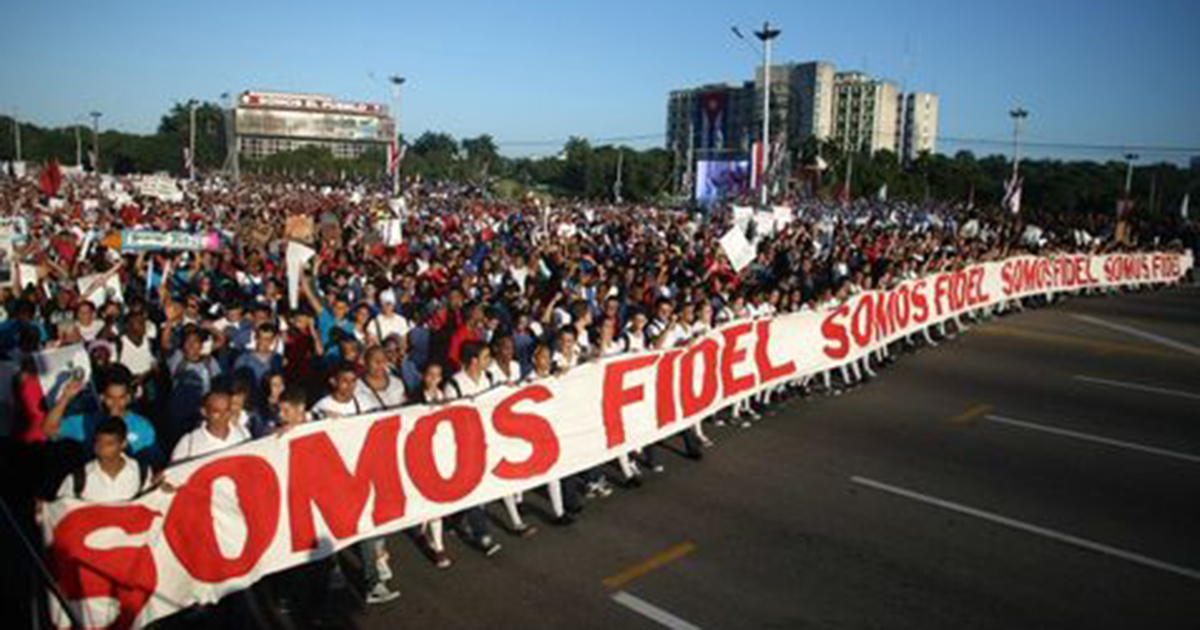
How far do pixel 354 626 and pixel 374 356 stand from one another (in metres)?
2.18

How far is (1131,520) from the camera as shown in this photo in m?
7.62

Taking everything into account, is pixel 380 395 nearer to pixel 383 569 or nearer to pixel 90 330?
pixel 383 569

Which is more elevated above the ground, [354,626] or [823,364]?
[823,364]

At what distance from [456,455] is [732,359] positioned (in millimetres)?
4349

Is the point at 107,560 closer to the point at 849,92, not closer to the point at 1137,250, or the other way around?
the point at 1137,250

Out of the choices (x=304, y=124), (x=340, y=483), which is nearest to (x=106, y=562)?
(x=340, y=483)

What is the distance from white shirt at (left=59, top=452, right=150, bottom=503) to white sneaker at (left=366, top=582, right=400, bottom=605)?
1.75 meters

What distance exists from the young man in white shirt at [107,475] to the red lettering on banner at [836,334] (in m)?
9.19

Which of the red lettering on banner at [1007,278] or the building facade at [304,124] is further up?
the building facade at [304,124]

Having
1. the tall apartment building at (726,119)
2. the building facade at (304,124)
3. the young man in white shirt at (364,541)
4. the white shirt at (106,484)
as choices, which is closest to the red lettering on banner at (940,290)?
the young man in white shirt at (364,541)

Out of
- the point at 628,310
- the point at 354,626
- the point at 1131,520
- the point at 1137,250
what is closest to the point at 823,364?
the point at 628,310

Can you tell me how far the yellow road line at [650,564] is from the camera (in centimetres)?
622

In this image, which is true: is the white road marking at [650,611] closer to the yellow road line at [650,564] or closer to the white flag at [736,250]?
the yellow road line at [650,564]

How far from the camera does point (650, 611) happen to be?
19.0 feet
